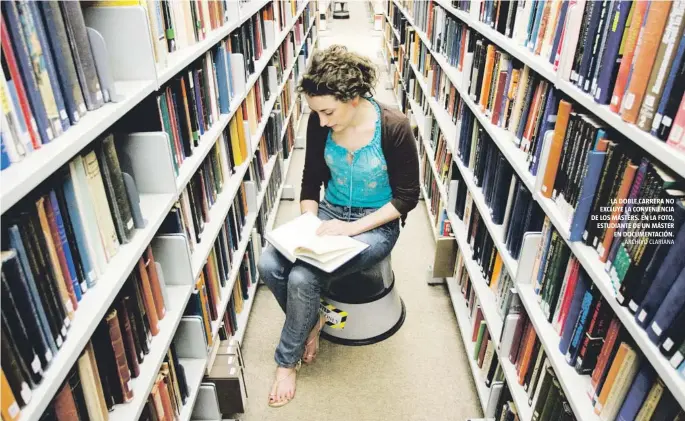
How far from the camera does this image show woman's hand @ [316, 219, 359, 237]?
1.69 meters

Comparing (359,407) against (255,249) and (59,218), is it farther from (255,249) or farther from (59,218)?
(59,218)

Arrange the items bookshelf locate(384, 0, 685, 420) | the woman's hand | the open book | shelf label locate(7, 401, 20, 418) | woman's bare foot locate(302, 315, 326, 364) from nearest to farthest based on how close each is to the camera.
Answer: shelf label locate(7, 401, 20, 418) < bookshelf locate(384, 0, 685, 420) < the open book < the woman's hand < woman's bare foot locate(302, 315, 326, 364)

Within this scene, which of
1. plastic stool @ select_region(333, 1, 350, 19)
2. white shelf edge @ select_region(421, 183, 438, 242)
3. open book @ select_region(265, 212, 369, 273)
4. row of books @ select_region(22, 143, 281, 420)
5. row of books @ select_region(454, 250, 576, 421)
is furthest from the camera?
plastic stool @ select_region(333, 1, 350, 19)

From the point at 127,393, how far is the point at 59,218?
17.7 inches

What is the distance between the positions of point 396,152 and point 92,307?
1127mm

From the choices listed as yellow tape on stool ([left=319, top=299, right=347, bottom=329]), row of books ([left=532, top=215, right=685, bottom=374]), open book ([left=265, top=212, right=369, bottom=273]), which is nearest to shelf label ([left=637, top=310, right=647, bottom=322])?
row of books ([left=532, top=215, right=685, bottom=374])

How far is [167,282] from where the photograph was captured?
54.3 inches

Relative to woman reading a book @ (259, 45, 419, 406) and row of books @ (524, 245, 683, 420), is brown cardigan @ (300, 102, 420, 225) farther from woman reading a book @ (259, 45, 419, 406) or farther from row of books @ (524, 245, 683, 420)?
row of books @ (524, 245, 683, 420)

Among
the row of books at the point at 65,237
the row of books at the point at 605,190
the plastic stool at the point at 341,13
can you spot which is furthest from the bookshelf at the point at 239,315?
the plastic stool at the point at 341,13

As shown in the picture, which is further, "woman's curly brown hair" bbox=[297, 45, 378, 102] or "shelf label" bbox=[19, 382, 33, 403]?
"woman's curly brown hair" bbox=[297, 45, 378, 102]

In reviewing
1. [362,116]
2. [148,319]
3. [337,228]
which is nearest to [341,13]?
[362,116]

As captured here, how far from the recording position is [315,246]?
159 centimetres

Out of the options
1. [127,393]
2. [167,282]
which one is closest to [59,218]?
[127,393]

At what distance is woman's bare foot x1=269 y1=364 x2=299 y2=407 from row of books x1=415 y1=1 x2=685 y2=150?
52.4 inches
